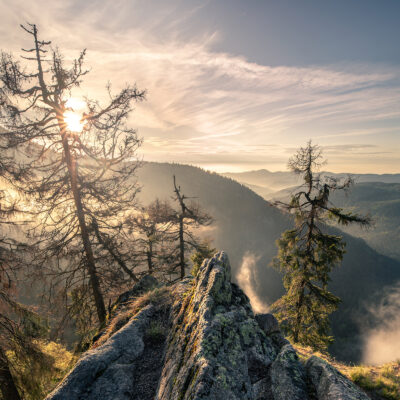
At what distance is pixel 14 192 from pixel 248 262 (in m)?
126

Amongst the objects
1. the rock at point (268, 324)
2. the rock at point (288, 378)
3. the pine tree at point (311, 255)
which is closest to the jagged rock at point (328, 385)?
the rock at point (288, 378)

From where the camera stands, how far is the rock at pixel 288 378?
444 centimetres

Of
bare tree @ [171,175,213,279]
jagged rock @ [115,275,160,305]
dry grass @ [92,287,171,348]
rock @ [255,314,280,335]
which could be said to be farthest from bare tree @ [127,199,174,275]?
rock @ [255,314,280,335]

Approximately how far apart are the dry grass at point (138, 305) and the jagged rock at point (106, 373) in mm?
1596

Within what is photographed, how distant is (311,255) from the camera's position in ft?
43.9

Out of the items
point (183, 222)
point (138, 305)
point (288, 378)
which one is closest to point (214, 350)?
point (288, 378)

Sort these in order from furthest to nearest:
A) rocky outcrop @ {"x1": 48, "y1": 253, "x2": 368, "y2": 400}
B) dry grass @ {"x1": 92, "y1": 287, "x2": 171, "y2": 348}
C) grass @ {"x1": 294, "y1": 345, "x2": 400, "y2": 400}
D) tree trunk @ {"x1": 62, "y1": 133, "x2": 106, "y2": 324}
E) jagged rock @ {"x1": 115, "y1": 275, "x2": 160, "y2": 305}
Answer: jagged rock @ {"x1": 115, "y1": 275, "x2": 160, "y2": 305} < tree trunk @ {"x1": 62, "y1": 133, "x2": 106, "y2": 324} < dry grass @ {"x1": 92, "y1": 287, "x2": 171, "y2": 348} < grass @ {"x1": 294, "y1": 345, "x2": 400, "y2": 400} < rocky outcrop @ {"x1": 48, "y1": 253, "x2": 368, "y2": 400}

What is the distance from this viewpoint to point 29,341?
412 inches

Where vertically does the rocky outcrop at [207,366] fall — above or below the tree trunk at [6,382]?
above

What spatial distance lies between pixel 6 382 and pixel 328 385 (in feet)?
44.6

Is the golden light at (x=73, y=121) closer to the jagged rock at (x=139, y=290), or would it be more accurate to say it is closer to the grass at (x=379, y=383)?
the jagged rock at (x=139, y=290)

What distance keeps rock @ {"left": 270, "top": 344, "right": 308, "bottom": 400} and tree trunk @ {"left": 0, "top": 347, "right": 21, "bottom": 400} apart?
39.3 ft

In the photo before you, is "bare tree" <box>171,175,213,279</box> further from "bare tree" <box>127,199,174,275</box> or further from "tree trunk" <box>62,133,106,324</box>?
"tree trunk" <box>62,133,106,324</box>

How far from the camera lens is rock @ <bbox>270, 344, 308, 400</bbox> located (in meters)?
4.44
